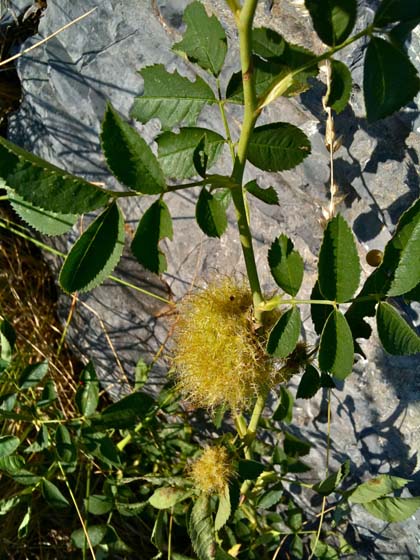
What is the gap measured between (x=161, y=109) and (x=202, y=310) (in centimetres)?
37

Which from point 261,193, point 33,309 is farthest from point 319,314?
point 33,309

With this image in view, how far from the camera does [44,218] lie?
0.98 meters

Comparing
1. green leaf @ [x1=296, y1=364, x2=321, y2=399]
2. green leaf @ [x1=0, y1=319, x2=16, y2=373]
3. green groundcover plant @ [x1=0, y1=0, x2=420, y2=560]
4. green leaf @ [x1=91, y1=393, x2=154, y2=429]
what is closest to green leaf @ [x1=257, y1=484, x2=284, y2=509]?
green groundcover plant @ [x1=0, y1=0, x2=420, y2=560]

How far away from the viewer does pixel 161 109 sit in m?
1.15

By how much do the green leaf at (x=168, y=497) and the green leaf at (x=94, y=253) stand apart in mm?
878

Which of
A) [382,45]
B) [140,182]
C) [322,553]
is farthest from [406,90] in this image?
[322,553]

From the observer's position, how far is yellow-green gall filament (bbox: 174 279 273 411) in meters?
1.12

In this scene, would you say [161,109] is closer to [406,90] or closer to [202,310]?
[202,310]

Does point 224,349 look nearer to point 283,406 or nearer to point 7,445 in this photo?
point 283,406

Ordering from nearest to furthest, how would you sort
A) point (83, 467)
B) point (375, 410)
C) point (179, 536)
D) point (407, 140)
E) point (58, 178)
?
point (58, 178) → point (407, 140) → point (375, 410) → point (179, 536) → point (83, 467)

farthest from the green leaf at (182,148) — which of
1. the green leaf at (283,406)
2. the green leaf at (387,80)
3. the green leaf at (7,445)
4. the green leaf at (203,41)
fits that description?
the green leaf at (7,445)

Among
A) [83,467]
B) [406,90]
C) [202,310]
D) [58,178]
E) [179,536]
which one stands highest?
[58,178]

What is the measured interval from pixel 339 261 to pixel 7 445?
35.9 inches

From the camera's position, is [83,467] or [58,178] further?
[83,467]
